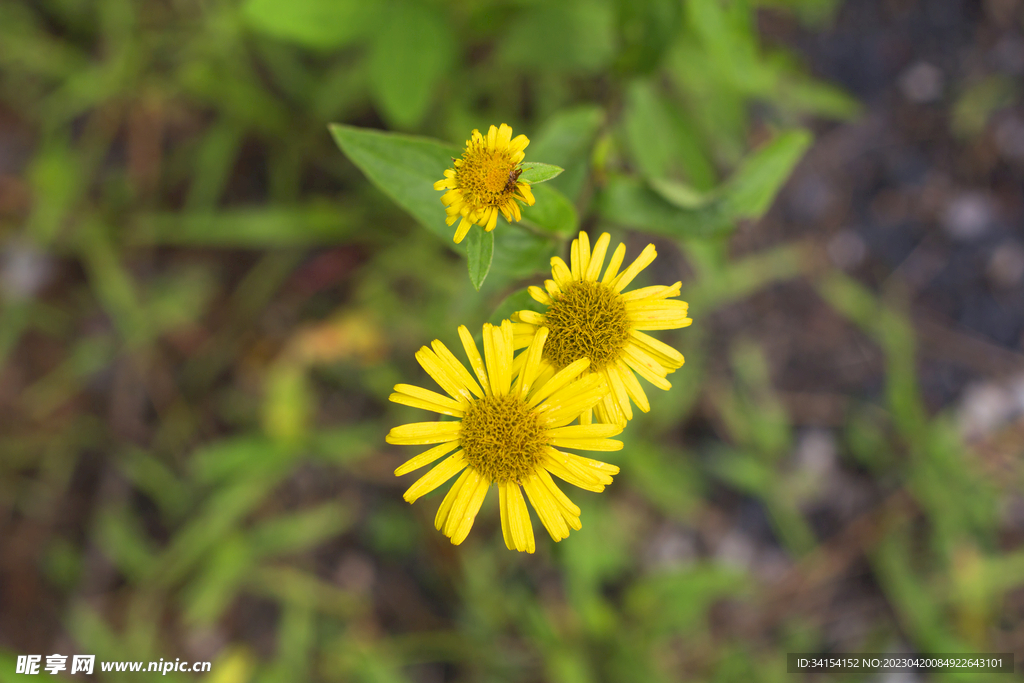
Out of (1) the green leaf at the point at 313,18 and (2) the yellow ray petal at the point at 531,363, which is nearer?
(2) the yellow ray petal at the point at 531,363

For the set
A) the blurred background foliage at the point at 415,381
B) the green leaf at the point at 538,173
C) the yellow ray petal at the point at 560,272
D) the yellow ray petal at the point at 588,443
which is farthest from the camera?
the blurred background foliage at the point at 415,381

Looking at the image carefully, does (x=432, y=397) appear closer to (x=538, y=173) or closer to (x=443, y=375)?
(x=443, y=375)

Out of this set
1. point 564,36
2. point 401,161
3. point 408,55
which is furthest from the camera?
point 564,36

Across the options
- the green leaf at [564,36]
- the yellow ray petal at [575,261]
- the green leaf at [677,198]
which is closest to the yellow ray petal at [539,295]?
the yellow ray petal at [575,261]

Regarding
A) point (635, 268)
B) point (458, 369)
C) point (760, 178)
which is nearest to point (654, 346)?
point (635, 268)

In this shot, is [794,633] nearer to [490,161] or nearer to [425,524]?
[425,524]

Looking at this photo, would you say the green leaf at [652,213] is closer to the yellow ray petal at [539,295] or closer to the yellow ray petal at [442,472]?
the yellow ray petal at [539,295]
